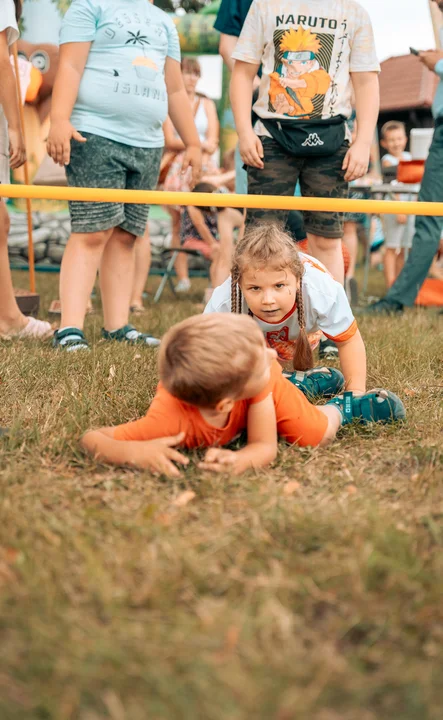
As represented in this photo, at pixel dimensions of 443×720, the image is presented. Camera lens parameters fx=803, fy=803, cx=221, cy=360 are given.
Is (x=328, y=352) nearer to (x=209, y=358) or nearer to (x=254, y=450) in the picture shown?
(x=254, y=450)

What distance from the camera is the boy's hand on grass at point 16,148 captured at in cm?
372

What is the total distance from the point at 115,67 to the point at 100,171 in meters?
0.45

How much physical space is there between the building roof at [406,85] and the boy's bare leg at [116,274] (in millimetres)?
20417

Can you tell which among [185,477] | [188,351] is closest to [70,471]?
[185,477]

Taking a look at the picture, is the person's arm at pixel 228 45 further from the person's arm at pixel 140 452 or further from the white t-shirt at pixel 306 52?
the person's arm at pixel 140 452

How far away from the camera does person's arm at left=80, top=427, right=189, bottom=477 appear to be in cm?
197

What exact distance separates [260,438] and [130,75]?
2105 millimetres

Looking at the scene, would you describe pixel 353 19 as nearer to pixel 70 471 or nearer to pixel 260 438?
Result: pixel 260 438

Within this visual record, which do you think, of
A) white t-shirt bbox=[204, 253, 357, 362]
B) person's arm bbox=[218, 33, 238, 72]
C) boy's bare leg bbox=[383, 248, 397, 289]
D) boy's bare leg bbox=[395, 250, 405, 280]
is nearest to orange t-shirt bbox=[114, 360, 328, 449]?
white t-shirt bbox=[204, 253, 357, 362]

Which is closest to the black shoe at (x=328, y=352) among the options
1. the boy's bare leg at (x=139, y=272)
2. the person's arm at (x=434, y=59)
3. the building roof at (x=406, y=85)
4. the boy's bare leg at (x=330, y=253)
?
the boy's bare leg at (x=330, y=253)

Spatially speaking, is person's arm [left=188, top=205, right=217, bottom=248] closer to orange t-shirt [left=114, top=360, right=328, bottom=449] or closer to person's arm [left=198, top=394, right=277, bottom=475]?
orange t-shirt [left=114, top=360, right=328, bottom=449]

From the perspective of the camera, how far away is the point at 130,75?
11.6 feet

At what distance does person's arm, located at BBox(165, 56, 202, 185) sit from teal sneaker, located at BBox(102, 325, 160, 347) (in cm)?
81

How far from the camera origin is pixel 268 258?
2480mm
